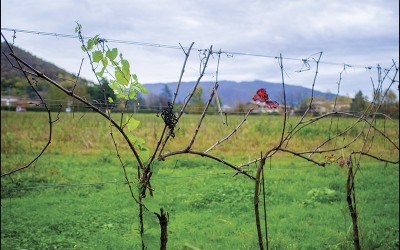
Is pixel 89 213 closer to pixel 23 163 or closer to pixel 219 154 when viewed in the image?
pixel 219 154

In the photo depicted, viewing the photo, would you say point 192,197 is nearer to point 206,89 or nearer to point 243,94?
point 243,94

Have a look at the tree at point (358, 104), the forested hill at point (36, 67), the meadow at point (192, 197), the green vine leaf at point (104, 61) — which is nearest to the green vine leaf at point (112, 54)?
the green vine leaf at point (104, 61)

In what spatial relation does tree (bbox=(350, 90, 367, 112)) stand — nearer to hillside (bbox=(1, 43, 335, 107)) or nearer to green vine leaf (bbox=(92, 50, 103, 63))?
hillside (bbox=(1, 43, 335, 107))

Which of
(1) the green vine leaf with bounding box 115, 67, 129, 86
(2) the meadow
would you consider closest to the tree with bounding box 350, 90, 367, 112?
(2) the meadow

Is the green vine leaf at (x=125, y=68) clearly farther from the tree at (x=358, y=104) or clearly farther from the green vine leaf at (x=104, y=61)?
the tree at (x=358, y=104)

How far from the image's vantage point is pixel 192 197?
21.1 feet

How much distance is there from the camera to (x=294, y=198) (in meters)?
6.88

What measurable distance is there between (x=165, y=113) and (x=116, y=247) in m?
2.11

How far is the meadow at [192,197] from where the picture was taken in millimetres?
4832

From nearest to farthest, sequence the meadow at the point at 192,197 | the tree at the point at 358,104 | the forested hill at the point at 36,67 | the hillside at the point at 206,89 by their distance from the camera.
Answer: the forested hill at the point at 36,67 < the hillside at the point at 206,89 < the meadow at the point at 192,197 < the tree at the point at 358,104

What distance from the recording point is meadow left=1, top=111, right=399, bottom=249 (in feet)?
15.9

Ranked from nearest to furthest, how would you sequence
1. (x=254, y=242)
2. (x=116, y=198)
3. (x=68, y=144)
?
1. (x=254, y=242)
2. (x=116, y=198)
3. (x=68, y=144)

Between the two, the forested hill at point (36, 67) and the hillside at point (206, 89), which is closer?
the forested hill at point (36, 67)

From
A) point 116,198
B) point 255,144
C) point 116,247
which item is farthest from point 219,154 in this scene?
point 116,247
